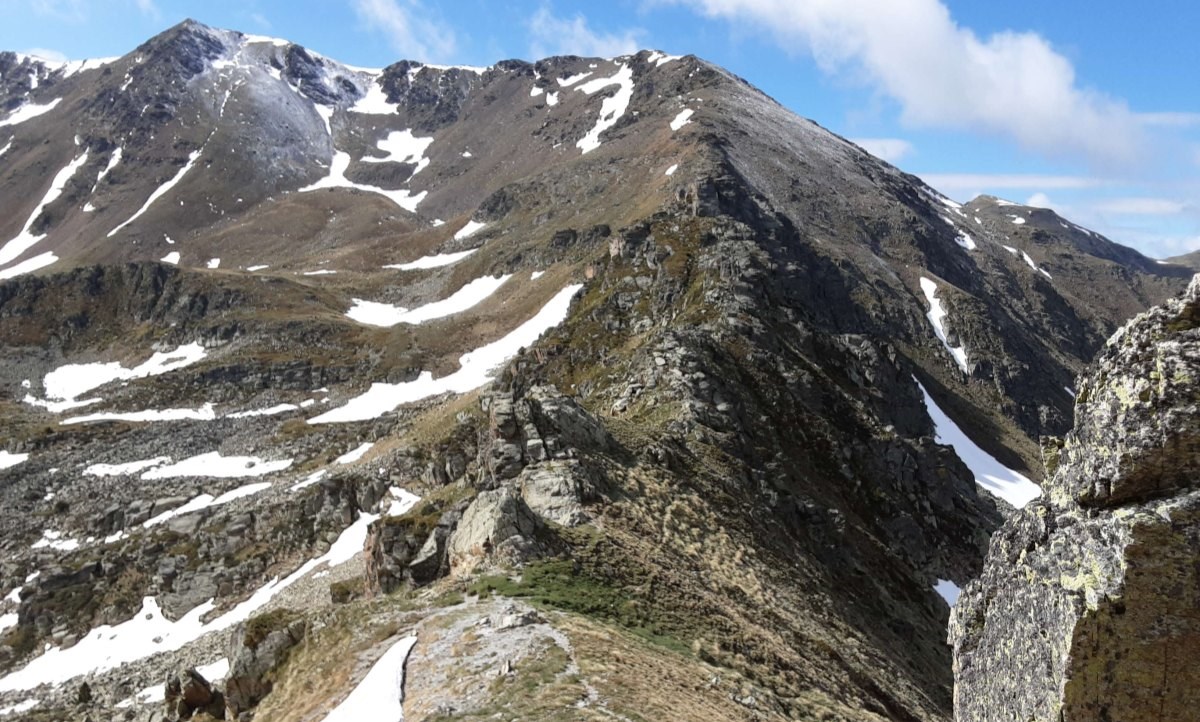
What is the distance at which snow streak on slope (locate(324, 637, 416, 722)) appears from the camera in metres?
14.0

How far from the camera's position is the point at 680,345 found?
140 feet

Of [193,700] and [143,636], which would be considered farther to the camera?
[143,636]

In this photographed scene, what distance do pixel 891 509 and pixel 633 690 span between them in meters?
35.0

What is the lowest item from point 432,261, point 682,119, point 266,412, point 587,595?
point 587,595

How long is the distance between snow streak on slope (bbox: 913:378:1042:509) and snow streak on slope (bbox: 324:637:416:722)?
234 ft

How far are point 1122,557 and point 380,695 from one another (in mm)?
12309

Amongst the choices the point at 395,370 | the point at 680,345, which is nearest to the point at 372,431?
the point at 395,370

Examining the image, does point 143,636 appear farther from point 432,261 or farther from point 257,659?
point 432,261

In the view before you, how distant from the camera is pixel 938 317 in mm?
126688

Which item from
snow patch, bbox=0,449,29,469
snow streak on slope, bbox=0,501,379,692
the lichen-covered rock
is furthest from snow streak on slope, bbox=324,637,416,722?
snow patch, bbox=0,449,29,469

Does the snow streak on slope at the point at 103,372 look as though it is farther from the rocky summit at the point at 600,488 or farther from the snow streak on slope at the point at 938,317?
the snow streak on slope at the point at 938,317

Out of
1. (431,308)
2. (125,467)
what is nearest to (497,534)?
(125,467)

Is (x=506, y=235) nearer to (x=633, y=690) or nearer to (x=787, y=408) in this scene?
(x=787, y=408)

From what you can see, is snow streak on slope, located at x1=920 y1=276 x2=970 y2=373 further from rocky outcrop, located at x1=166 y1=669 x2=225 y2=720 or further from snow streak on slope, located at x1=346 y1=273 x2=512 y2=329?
rocky outcrop, located at x1=166 y1=669 x2=225 y2=720
